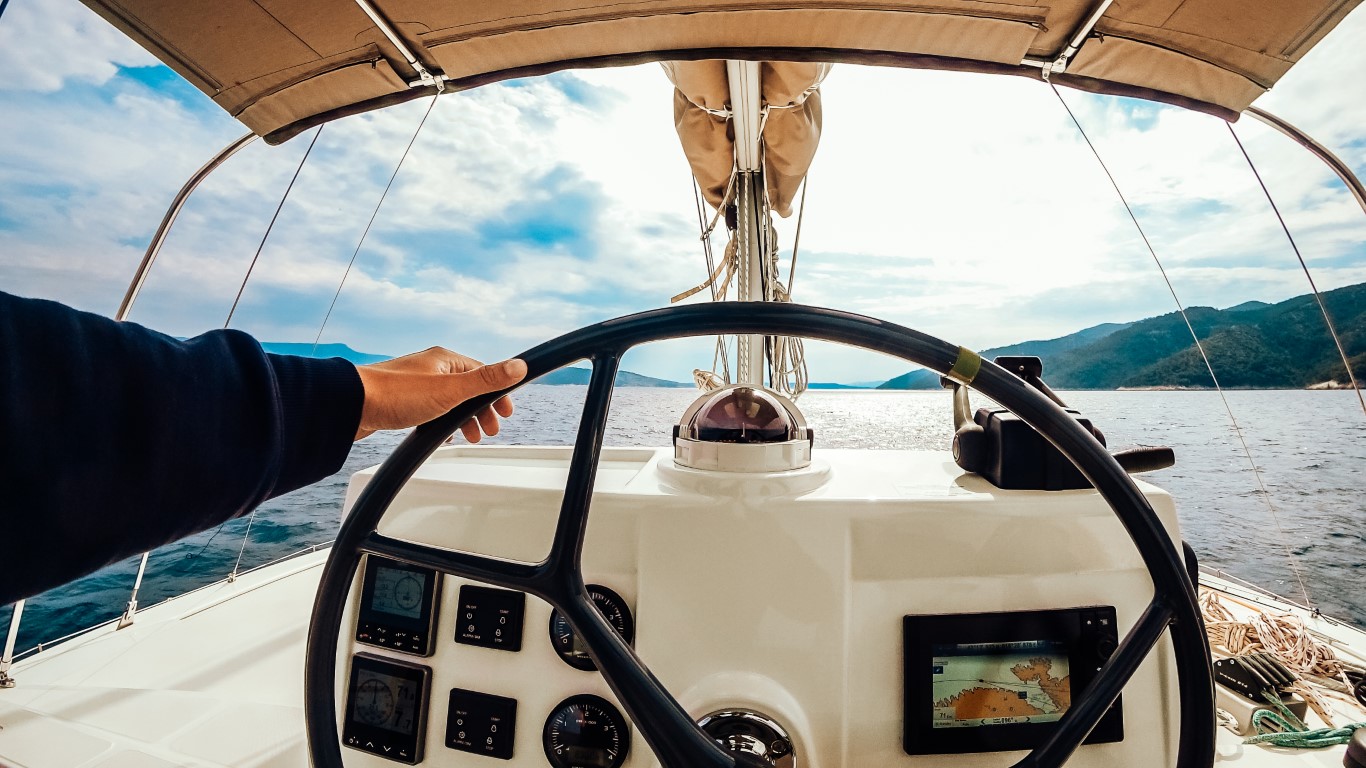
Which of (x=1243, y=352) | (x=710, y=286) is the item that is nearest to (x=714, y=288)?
(x=710, y=286)

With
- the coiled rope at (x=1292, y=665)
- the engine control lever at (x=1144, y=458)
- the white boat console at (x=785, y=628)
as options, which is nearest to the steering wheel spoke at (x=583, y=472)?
the white boat console at (x=785, y=628)

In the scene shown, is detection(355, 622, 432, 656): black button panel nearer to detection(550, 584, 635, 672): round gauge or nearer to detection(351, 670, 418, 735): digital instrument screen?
detection(351, 670, 418, 735): digital instrument screen

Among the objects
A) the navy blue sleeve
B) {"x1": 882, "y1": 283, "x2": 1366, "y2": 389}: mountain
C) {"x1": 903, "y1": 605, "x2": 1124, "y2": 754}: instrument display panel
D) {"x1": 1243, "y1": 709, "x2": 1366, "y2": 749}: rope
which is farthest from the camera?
{"x1": 882, "y1": 283, "x2": 1366, "y2": 389}: mountain

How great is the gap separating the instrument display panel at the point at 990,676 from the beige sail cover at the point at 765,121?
120 centimetres

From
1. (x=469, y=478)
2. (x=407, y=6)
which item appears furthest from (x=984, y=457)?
(x=407, y=6)

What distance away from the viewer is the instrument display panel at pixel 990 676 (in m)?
0.55

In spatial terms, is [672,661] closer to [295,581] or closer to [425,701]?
[425,701]

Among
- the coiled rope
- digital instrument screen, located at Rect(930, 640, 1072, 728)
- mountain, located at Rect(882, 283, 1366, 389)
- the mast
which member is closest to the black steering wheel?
digital instrument screen, located at Rect(930, 640, 1072, 728)

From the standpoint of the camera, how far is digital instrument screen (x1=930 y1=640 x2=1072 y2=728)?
0.55m

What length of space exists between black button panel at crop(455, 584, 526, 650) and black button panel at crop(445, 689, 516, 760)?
2.2 inches

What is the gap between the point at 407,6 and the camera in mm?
1047

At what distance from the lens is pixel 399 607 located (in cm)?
63

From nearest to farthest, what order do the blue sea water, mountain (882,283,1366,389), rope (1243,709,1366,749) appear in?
rope (1243,709,1366,749) → the blue sea water → mountain (882,283,1366,389)

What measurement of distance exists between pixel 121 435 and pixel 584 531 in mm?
327
